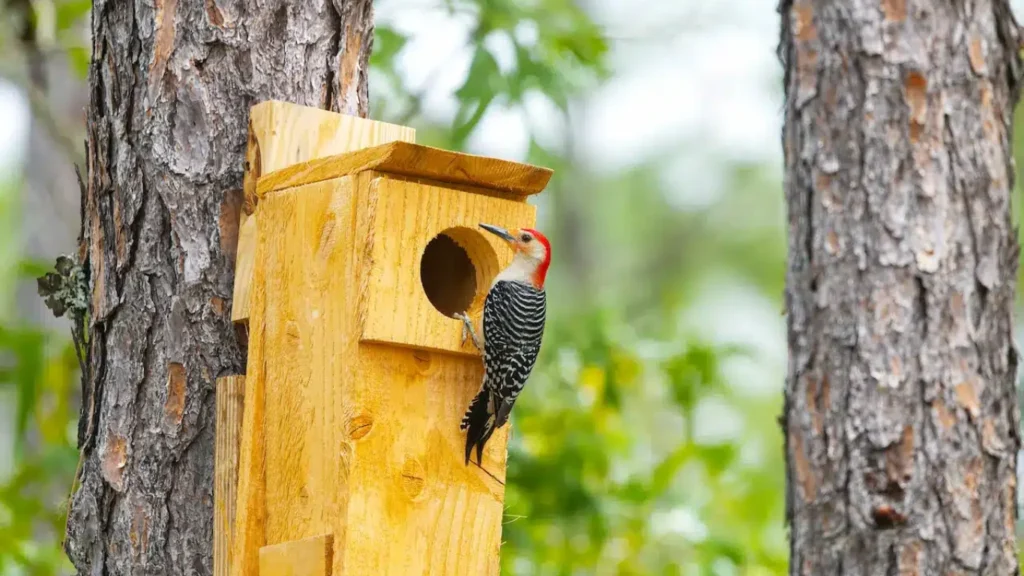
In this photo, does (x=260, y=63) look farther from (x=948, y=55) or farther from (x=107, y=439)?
(x=948, y=55)

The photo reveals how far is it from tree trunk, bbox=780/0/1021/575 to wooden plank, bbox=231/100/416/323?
69.9 inches

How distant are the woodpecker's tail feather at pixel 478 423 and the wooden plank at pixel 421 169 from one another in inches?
19.4

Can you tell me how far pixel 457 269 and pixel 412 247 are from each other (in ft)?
1.74

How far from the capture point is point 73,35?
551 cm

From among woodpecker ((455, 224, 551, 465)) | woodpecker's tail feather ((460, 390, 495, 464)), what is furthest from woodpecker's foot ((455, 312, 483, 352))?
woodpecker's tail feather ((460, 390, 495, 464))

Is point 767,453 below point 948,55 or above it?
below

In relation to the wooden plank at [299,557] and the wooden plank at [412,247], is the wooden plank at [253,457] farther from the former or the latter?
the wooden plank at [412,247]

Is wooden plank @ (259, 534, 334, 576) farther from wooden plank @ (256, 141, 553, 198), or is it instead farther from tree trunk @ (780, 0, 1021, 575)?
tree trunk @ (780, 0, 1021, 575)

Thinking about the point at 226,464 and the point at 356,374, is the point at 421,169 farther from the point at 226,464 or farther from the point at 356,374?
the point at 226,464

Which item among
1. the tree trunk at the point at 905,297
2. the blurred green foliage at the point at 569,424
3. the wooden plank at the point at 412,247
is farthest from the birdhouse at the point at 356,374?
the tree trunk at the point at 905,297

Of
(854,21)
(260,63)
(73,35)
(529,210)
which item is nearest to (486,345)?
(529,210)

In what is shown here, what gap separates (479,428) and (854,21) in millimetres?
2157

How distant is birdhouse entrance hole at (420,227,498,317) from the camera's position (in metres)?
2.77

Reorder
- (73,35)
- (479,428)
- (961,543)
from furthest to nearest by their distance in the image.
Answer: (73,35), (961,543), (479,428)
